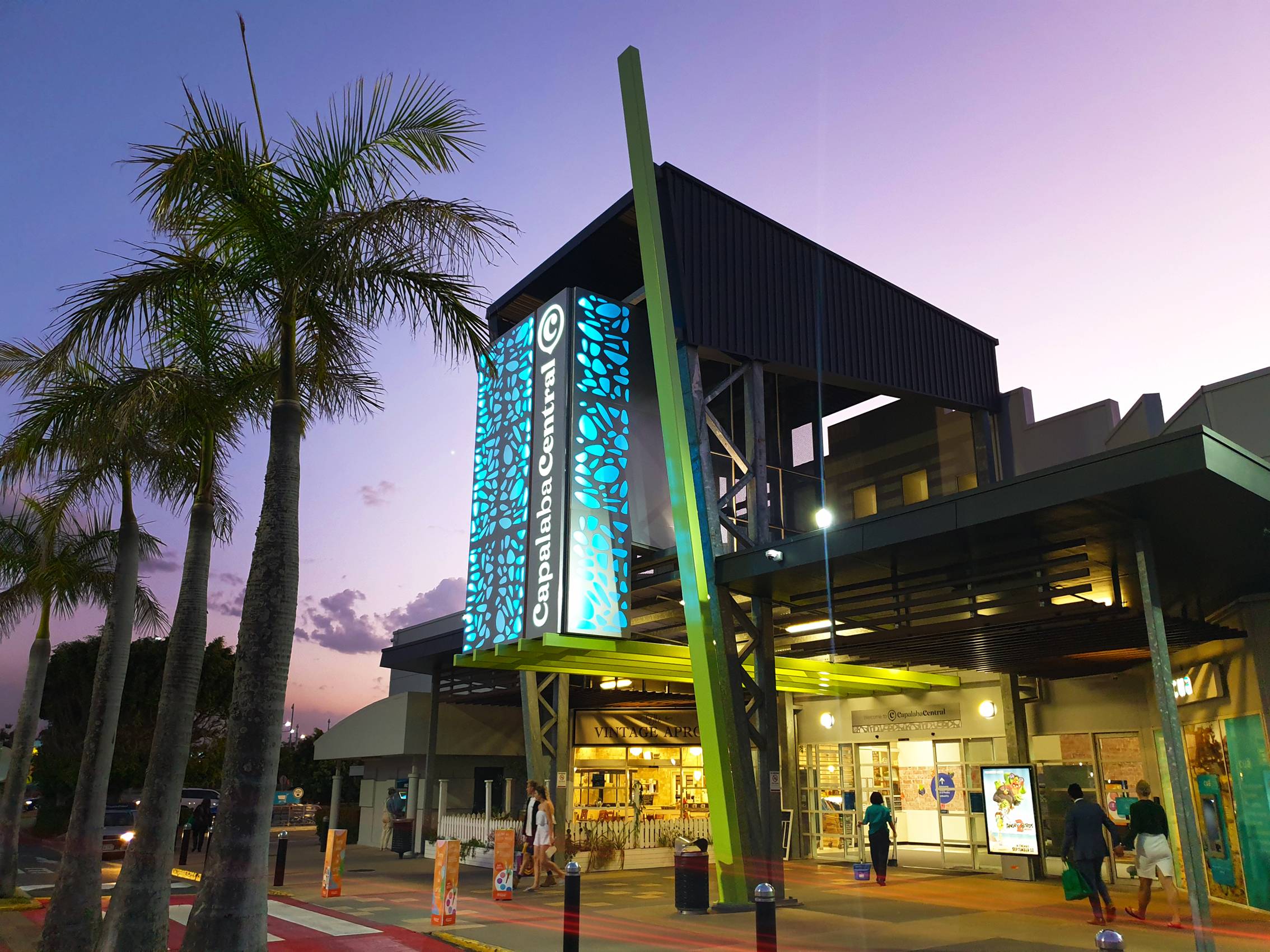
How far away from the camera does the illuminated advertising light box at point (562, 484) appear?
49.5 ft

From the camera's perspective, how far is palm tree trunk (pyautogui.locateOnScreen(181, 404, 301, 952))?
746cm

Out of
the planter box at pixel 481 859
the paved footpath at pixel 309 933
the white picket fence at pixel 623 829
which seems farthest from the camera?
the planter box at pixel 481 859

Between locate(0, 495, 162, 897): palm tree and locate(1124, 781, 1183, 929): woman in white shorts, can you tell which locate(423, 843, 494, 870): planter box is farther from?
locate(1124, 781, 1183, 929): woman in white shorts

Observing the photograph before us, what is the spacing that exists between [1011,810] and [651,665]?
7021mm

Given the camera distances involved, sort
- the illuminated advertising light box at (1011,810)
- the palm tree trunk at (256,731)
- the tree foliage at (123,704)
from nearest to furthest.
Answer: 1. the palm tree trunk at (256,731)
2. the illuminated advertising light box at (1011,810)
3. the tree foliage at (123,704)

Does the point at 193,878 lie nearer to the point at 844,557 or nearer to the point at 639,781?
the point at 639,781

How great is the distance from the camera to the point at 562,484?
604 inches

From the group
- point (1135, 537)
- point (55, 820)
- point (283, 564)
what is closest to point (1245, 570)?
point (1135, 537)

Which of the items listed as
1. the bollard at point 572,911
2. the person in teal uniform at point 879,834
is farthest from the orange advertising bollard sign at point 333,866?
the person in teal uniform at point 879,834

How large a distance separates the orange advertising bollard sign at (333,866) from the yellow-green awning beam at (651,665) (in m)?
3.45

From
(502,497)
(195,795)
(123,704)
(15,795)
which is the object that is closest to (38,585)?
(15,795)

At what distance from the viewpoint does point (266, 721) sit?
313 inches

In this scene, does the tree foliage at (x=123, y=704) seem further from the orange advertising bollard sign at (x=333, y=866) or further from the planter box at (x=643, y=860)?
A: the orange advertising bollard sign at (x=333, y=866)

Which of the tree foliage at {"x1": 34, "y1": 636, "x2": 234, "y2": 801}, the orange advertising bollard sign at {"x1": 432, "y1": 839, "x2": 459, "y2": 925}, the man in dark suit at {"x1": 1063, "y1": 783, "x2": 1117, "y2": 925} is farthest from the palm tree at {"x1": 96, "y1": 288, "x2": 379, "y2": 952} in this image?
the tree foliage at {"x1": 34, "y1": 636, "x2": 234, "y2": 801}
